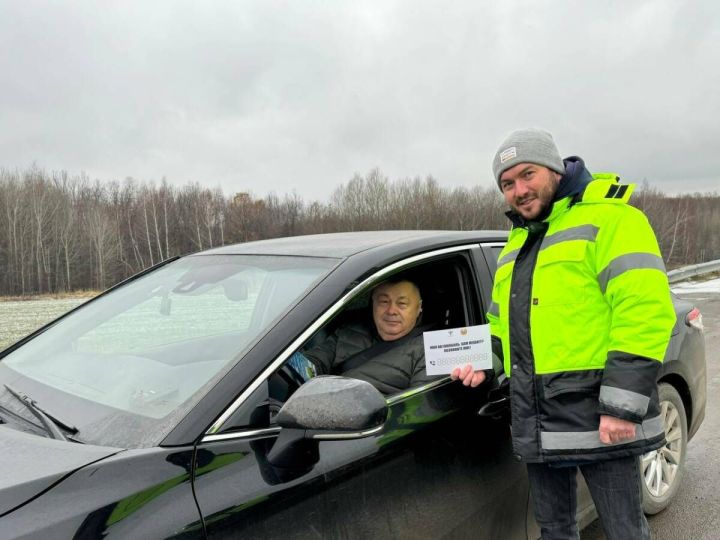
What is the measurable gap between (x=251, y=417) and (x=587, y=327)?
3.76ft

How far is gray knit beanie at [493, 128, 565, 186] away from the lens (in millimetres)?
2023

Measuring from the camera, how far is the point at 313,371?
219cm

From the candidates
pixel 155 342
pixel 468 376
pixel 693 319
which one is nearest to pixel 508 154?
pixel 468 376

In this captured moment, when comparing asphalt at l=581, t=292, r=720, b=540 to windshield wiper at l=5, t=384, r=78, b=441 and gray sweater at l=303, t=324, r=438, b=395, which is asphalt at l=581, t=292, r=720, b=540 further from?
windshield wiper at l=5, t=384, r=78, b=441

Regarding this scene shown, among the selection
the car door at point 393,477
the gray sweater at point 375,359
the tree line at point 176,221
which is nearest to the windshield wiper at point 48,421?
the car door at point 393,477

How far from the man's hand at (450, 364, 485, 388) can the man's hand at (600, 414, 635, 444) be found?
0.46 meters

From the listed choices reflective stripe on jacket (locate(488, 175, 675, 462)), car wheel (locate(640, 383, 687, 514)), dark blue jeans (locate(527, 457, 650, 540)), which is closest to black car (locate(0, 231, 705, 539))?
dark blue jeans (locate(527, 457, 650, 540))

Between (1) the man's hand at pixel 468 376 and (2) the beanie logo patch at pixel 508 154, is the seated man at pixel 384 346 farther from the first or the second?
(2) the beanie logo patch at pixel 508 154

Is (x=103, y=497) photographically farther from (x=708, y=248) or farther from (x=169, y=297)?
(x=708, y=248)

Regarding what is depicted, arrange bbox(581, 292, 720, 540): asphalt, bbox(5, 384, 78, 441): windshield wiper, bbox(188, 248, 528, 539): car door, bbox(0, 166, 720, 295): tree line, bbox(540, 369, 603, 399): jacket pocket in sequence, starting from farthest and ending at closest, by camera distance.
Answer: bbox(0, 166, 720, 295): tree line → bbox(581, 292, 720, 540): asphalt → bbox(540, 369, 603, 399): jacket pocket → bbox(5, 384, 78, 441): windshield wiper → bbox(188, 248, 528, 539): car door

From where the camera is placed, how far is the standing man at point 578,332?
172 centimetres

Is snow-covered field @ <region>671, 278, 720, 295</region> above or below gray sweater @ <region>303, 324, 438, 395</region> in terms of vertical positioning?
below

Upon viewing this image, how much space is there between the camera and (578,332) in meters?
1.85

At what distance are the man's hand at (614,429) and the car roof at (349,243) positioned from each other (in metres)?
0.95
